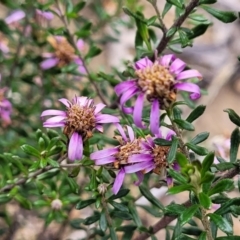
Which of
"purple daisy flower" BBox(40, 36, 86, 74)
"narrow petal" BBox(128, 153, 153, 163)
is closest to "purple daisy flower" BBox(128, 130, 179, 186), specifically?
"narrow petal" BBox(128, 153, 153, 163)

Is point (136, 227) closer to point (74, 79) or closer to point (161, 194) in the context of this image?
point (74, 79)

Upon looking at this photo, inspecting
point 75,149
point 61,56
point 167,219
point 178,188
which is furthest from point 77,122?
point 61,56

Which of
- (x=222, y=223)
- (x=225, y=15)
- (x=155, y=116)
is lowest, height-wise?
(x=222, y=223)

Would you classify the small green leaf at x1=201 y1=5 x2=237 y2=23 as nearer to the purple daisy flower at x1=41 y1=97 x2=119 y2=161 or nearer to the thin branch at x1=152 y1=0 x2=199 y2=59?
the thin branch at x1=152 y1=0 x2=199 y2=59

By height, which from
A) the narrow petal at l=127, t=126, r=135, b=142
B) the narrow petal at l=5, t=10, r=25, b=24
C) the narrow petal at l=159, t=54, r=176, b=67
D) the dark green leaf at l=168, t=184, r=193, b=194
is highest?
the narrow petal at l=5, t=10, r=25, b=24

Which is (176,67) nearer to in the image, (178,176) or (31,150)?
(178,176)

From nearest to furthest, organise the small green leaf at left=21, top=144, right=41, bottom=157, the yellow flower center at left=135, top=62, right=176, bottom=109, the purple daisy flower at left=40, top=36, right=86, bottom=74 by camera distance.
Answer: the yellow flower center at left=135, top=62, right=176, bottom=109
the small green leaf at left=21, top=144, right=41, bottom=157
the purple daisy flower at left=40, top=36, right=86, bottom=74
